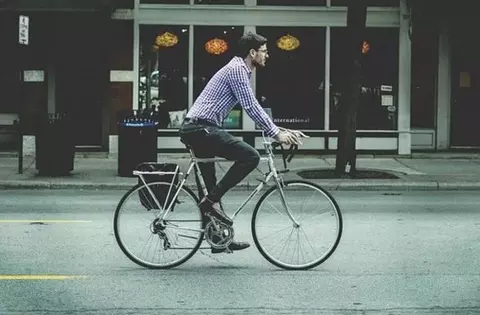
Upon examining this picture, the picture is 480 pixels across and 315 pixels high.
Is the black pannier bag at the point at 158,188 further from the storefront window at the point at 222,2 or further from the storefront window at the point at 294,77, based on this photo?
the storefront window at the point at 222,2

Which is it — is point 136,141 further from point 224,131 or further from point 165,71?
point 224,131

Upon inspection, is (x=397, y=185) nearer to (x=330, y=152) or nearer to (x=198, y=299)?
(x=330, y=152)

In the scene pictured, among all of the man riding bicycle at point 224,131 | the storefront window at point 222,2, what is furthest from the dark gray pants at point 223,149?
the storefront window at point 222,2

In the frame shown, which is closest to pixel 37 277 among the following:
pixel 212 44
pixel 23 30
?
pixel 23 30

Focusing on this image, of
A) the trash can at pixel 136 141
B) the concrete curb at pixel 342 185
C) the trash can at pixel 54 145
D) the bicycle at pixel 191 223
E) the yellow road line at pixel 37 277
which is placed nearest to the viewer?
the yellow road line at pixel 37 277

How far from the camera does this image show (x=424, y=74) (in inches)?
856

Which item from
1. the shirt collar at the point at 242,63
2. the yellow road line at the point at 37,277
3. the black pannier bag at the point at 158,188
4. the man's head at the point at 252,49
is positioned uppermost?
the man's head at the point at 252,49

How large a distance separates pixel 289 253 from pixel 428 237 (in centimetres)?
239

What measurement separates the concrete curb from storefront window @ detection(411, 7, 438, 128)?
6254 millimetres

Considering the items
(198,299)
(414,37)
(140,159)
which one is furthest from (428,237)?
(414,37)

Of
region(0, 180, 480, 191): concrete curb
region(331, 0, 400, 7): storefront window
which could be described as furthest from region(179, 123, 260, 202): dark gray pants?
region(331, 0, 400, 7): storefront window

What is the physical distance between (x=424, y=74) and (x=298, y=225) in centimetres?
1432

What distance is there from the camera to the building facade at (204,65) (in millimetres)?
20344

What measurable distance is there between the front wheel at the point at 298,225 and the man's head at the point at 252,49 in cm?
110
